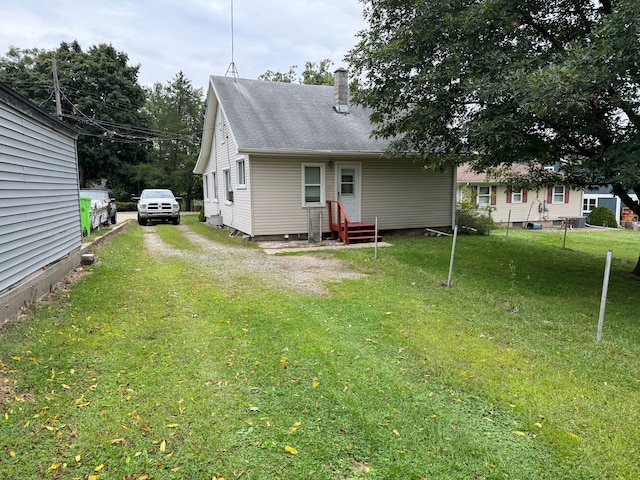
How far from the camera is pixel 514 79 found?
561cm

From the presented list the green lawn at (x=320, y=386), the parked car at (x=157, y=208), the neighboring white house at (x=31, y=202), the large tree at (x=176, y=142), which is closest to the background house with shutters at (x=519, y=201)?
the parked car at (x=157, y=208)

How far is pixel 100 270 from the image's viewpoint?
7586 mm

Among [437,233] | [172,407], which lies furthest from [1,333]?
[437,233]

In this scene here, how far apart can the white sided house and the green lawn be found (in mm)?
5913

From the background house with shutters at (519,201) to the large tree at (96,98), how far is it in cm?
2703

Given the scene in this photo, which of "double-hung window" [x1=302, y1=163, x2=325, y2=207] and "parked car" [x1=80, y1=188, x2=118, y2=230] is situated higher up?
"double-hung window" [x1=302, y1=163, x2=325, y2=207]

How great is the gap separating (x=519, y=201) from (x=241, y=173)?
717 inches

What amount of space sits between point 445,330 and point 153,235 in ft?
40.3

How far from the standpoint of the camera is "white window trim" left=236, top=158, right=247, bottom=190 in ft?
39.4

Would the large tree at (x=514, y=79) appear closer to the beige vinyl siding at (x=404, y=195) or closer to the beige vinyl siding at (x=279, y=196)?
the beige vinyl siding at (x=279, y=196)

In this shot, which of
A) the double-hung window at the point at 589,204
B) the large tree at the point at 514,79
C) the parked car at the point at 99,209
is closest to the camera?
the large tree at the point at 514,79

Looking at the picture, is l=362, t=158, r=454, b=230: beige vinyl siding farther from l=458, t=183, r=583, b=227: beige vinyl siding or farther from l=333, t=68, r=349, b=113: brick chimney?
l=458, t=183, r=583, b=227: beige vinyl siding

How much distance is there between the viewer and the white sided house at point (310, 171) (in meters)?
11.6

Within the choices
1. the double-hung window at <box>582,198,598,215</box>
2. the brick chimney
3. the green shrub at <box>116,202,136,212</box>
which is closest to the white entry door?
the brick chimney
